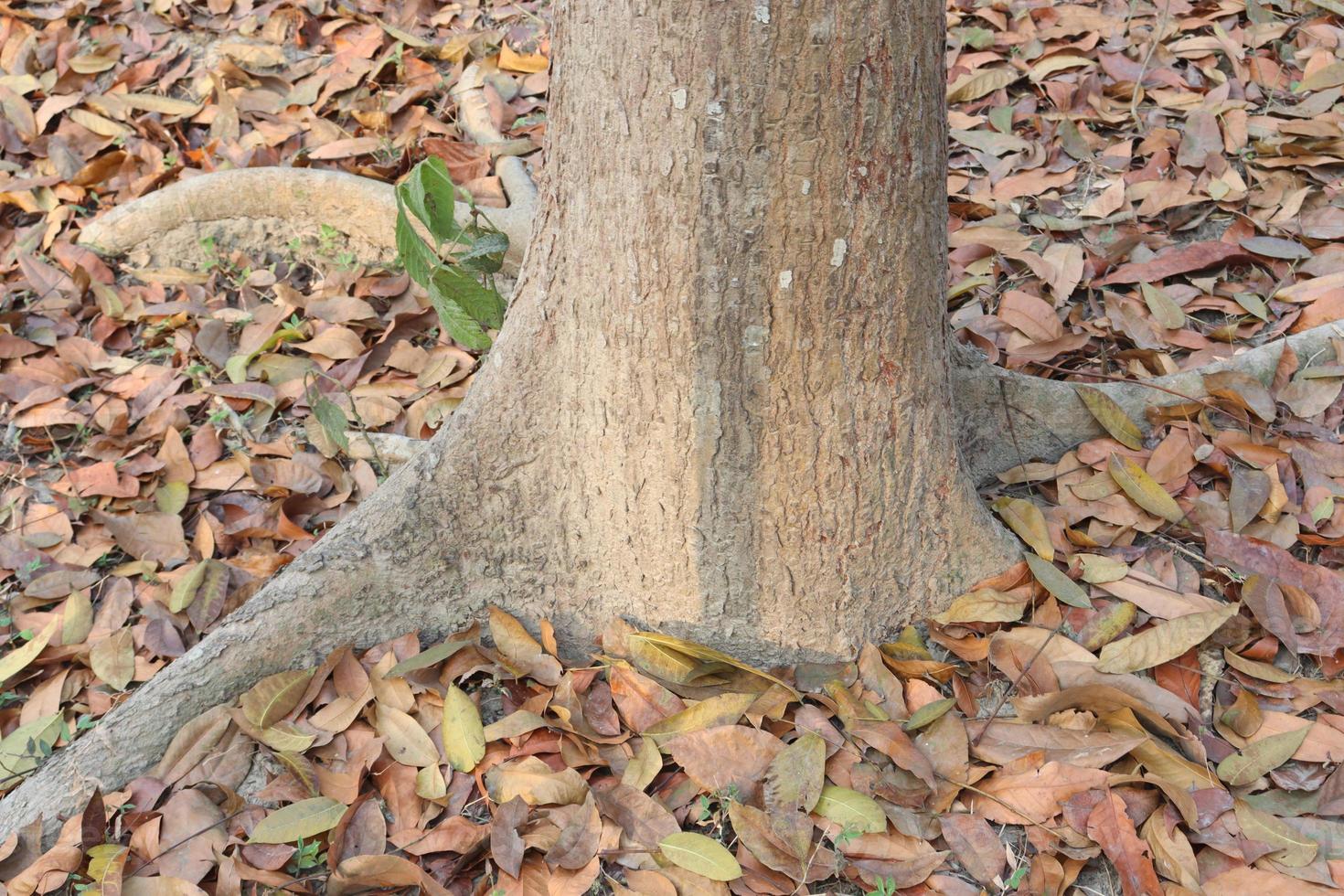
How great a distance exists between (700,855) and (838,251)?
3.14 ft

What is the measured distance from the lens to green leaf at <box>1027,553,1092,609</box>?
6.70 ft

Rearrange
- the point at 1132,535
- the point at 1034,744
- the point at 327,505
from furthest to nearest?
the point at 327,505, the point at 1132,535, the point at 1034,744

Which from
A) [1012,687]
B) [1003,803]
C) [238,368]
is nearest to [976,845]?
[1003,803]

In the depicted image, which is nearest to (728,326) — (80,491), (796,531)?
(796,531)

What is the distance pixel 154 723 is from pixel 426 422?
3.22 ft

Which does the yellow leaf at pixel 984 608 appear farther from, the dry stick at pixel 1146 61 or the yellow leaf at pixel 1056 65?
the yellow leaf at pixel 1056 65

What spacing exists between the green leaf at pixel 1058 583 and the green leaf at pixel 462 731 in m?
1.05

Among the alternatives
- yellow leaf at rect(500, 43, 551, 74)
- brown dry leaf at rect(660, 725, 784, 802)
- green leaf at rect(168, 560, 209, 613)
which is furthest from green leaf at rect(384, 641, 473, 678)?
yellow leaf at rect(500, 43, 551, 74)

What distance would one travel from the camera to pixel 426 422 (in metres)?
2.77

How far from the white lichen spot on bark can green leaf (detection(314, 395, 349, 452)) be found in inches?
47.3

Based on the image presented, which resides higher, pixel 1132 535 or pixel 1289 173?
pixel 1289 173

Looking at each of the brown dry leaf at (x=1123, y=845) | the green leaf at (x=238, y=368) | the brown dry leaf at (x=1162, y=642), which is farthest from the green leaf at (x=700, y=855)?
the green leaf at (x=238, y=368)

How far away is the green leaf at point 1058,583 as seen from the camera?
2.04 meters

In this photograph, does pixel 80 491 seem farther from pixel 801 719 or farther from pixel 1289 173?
pixel 1289 173
